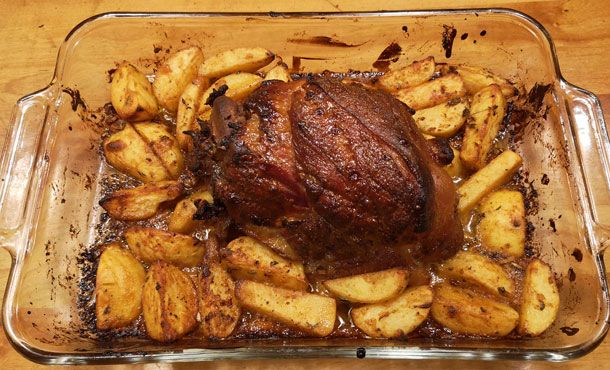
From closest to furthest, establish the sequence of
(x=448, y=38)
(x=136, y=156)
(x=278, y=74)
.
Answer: (x=136, y=156)
(x=278, y=74)
(x=448, y=38)

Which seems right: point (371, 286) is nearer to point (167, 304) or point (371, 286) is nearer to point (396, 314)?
point (396, 314)

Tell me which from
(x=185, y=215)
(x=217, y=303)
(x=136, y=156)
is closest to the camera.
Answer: (x=217, y=303)

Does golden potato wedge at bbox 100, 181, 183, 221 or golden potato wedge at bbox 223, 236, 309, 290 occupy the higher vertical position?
golden potato wedge at bbox 100, 181, 183, 221

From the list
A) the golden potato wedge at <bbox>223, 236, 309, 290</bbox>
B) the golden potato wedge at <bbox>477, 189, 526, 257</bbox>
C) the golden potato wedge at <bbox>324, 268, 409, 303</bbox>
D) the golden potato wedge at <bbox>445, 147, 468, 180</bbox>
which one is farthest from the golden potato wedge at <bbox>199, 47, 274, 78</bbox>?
the golden potato wedge at <bbox>477, 189, 526, 257</bbox>

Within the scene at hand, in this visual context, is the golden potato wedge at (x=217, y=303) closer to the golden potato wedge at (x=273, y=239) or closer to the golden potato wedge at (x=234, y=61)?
the golden potato wedge at (x=273, y=239)

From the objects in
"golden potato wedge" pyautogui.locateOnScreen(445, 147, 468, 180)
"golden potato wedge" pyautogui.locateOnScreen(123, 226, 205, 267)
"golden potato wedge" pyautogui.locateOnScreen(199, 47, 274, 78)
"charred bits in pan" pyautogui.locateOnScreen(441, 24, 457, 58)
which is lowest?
"golden potato wedge" pyautogui.locateOnScreen(123, 226, 205, 267)

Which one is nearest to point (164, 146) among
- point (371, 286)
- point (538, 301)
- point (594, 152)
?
point (371, 286)

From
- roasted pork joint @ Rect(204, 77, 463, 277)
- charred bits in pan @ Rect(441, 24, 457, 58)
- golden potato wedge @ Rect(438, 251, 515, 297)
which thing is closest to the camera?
roasted pork joint @ Rect(204, 77, 463, 277)

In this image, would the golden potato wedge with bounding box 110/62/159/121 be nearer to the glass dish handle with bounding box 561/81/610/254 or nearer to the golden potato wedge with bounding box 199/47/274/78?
the golden potato wedge with bounding box 199/47/274/78
